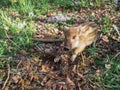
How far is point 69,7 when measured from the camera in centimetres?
545

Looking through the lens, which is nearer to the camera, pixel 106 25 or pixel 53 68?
pixel 53 68

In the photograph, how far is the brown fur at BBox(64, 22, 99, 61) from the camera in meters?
4.09

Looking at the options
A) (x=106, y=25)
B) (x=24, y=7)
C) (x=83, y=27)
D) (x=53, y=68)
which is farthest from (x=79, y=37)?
(x=24, y=7)

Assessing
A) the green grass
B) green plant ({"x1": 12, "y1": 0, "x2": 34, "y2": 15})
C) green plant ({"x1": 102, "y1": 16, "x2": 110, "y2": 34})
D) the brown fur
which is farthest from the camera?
green plant ({"x1": 12, "y1": 0, "x2": 34, "y2": 15})

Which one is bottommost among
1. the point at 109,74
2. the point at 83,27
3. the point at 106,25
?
the point at 109,74

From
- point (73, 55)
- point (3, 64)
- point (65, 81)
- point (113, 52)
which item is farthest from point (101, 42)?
point (3, 64)

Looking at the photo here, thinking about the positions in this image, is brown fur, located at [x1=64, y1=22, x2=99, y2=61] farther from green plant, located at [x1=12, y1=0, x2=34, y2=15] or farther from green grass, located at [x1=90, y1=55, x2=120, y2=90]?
green plant, located at [x1=12, y1=0, x2=34, y2=15]

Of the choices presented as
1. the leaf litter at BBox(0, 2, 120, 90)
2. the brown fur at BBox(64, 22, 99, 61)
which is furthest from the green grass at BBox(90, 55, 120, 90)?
the brown fur at BBox(64, 22, 99, 61)

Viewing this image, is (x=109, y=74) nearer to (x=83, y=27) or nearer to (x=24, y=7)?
(x=83, y=27)

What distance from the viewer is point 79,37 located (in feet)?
13.7

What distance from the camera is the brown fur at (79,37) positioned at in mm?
4094

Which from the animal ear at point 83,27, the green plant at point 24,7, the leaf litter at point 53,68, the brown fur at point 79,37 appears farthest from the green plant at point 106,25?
the green plant at point 24,7

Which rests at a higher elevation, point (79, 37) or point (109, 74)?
point (79, 37)

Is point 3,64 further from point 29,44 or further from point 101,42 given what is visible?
point 101,42
